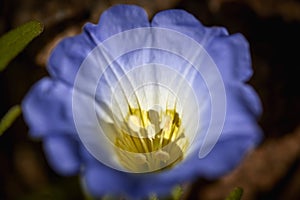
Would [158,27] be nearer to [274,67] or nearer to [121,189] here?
[121,189]

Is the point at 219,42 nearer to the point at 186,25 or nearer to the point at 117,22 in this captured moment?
the point at 186,25

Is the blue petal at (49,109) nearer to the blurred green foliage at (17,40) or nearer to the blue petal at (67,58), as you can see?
the blue petal at (67,58)

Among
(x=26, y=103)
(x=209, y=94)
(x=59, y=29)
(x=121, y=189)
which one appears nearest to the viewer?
(x=121, y=189)

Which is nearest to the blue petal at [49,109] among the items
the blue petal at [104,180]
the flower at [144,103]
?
the flower at [144,103]

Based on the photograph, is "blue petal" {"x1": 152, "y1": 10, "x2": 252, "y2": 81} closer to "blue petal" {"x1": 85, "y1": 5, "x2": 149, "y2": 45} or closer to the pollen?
"blue petal" {"x1": 85, "y1": 5, "x2": 149, "y2": 45}

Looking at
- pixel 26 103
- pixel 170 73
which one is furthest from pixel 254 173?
pixel 26 103
